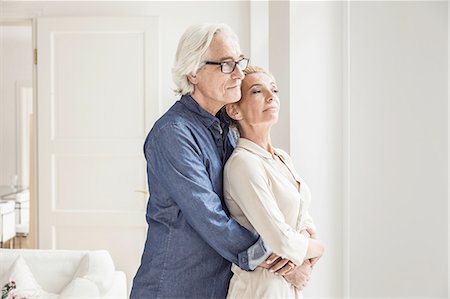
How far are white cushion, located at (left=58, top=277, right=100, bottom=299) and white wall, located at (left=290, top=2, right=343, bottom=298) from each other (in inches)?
42.4

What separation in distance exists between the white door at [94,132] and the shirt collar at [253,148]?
2.52 metres

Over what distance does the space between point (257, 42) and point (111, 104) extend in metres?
1.19

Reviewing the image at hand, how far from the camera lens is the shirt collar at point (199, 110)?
1.69 m

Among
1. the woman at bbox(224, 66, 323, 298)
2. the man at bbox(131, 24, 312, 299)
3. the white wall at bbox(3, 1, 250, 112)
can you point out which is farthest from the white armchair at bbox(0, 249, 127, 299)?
the white wall at bbox(3, 1, 250, 112)

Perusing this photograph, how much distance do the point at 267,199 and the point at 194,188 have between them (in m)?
0.21

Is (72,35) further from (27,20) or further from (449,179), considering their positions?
(449,179)

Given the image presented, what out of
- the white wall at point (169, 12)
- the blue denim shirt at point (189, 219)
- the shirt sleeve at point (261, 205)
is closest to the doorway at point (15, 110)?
the white wall at point (169, 12)

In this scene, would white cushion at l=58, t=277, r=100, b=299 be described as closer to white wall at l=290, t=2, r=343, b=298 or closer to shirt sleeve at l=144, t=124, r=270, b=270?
white wall at l=290, t=2, r=343, b=298

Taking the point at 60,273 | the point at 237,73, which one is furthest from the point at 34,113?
the point at 237,73

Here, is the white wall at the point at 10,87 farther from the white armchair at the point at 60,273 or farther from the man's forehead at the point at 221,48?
the man's forehead at the point at 221,48

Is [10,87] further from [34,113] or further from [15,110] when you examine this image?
[34,113]

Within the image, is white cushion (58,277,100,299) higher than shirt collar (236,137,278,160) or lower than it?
lower

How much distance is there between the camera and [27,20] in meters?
4.42

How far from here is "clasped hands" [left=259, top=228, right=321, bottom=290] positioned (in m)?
1.61
